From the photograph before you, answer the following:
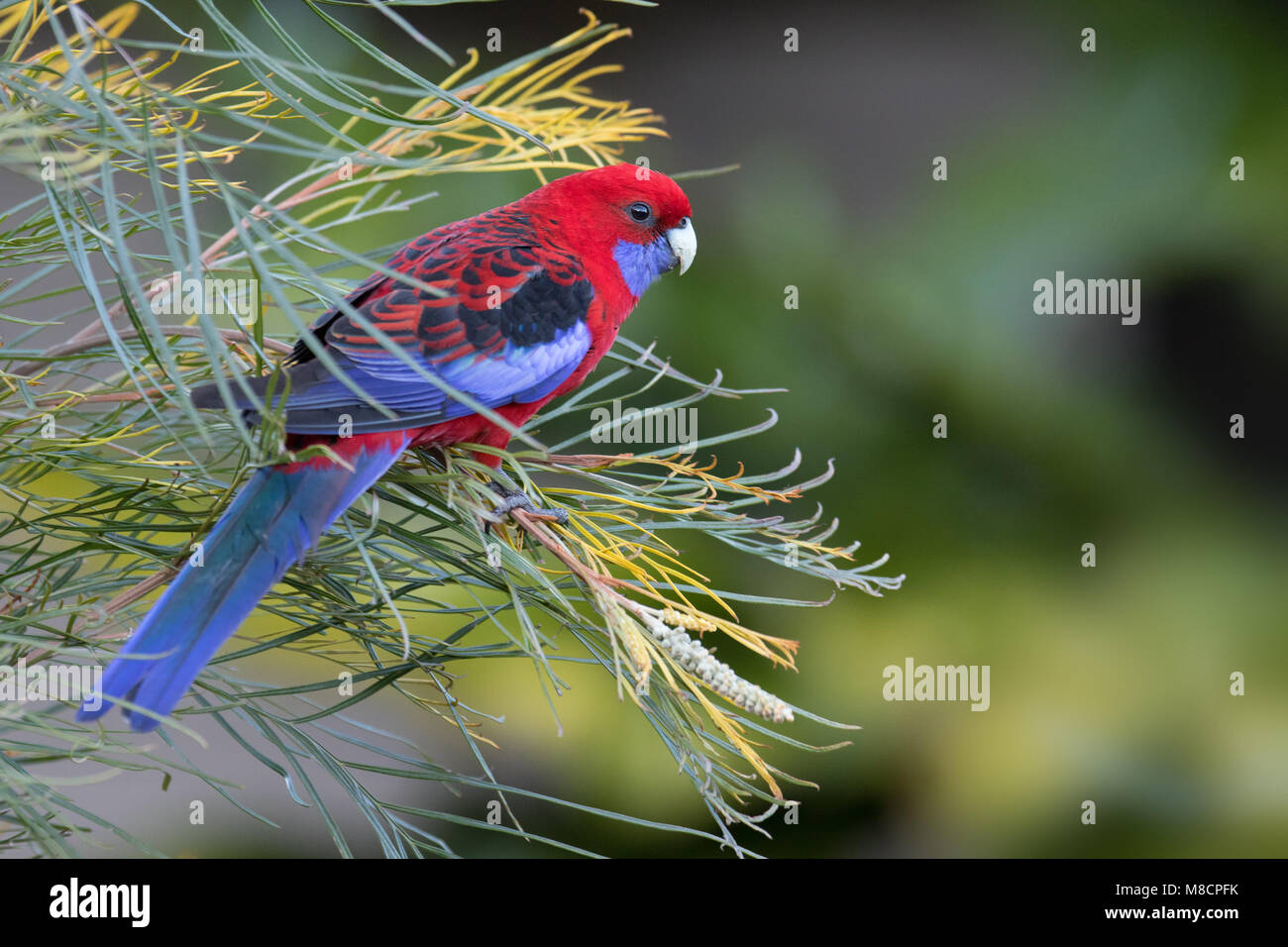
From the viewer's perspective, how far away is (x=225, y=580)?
407 mm

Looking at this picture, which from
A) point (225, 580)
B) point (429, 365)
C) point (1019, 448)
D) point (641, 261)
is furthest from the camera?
point (1019, 448)

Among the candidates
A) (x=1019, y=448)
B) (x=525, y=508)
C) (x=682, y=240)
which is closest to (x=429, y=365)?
(x=525, y=508)

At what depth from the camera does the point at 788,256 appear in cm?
133

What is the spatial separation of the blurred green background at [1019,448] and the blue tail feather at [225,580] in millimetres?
780

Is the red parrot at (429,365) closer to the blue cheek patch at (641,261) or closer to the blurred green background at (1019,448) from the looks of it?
the blue cheek patch at (641,261)

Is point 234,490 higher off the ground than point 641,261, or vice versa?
point 641,261

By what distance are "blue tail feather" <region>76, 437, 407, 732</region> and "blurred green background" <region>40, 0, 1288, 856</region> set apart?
0.78m

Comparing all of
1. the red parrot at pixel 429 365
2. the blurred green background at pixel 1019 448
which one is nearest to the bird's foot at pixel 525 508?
the red parrot at pixel 429 365

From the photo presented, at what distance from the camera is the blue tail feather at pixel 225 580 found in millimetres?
376

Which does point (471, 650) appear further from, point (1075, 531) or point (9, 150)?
point (1075, 531)

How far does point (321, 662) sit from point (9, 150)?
1177mm

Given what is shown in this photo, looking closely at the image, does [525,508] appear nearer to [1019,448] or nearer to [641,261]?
[641,261]

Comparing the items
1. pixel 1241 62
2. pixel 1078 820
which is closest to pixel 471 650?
pixel 1078 820

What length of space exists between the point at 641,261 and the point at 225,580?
1.44 feet
